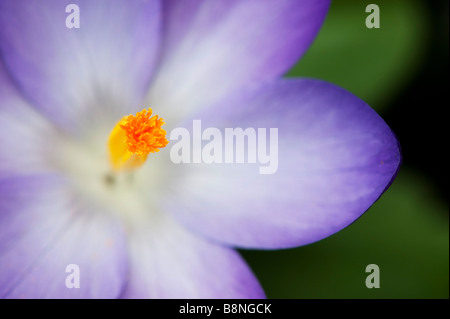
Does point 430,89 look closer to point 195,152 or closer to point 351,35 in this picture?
point 351,35

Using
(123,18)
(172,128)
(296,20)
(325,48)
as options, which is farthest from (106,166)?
(325,48)

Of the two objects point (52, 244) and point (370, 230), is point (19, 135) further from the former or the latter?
point (370, 230)

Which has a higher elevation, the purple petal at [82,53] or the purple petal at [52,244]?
the purple petal at [82,53]

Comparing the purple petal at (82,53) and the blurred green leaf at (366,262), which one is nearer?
the purple petal at (82,53)

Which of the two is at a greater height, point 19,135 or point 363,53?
point 363,53

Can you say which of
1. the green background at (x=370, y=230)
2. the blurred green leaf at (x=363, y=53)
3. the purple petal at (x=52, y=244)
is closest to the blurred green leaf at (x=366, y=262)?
the green background at (x=370, y=230)

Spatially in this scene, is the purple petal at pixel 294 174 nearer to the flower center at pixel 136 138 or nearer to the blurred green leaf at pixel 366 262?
the flower center at pixel 136 138

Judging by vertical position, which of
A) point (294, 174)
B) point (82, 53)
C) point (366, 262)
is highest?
point (82, 53)

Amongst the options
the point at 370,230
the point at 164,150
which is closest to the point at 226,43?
the point at 164,150
